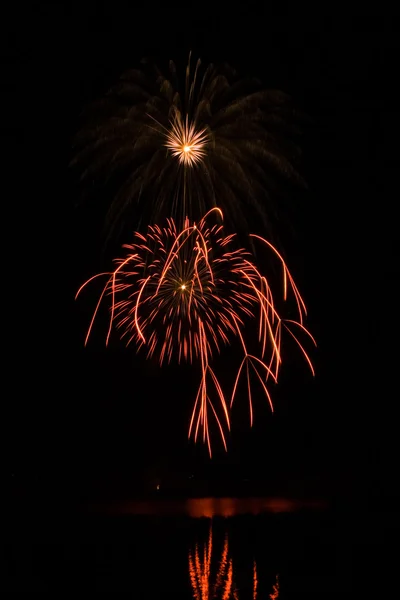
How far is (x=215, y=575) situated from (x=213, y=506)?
396 centimetres

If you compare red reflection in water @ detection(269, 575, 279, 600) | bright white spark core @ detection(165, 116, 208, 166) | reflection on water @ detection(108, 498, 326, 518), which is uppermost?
bright white spark core @ detection(165, 116, 208, 166)

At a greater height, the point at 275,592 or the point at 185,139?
the point at 185,139

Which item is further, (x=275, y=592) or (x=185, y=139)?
(x=185, y=139)

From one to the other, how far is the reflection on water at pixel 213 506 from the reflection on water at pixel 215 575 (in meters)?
2.03

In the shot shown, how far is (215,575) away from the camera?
7.29m

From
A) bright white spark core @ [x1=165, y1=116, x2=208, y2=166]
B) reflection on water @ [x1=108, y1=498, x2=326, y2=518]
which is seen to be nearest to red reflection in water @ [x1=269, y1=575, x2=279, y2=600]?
reflection on water @ [x1=108, y1=498, x2=326, y2=518]

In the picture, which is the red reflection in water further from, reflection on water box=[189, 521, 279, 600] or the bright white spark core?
the bright white spark core

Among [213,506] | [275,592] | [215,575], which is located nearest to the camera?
[275,592]

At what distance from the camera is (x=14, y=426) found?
53.1ft

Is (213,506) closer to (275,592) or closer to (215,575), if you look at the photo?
(215,575)

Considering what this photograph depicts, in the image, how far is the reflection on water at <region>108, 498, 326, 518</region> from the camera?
35.0 ft

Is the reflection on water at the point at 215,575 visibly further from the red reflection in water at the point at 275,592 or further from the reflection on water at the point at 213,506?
the reflection on water at the point at 213,506

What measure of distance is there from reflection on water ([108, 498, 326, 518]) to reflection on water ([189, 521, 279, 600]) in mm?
2034

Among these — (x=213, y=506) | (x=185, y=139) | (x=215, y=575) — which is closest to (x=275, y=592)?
(x=215, y=575)
